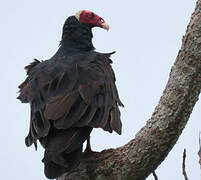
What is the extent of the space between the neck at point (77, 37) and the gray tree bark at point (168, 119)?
2277 mm

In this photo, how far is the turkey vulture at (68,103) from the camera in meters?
4.20

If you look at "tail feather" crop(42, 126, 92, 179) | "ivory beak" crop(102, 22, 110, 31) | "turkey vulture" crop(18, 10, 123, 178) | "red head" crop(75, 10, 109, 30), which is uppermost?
"red head" crop(75, 10, 109, 30)

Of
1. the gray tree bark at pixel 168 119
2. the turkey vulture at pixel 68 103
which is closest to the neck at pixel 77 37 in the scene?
the turkey vulture at pixel 68 103

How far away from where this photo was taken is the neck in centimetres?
605

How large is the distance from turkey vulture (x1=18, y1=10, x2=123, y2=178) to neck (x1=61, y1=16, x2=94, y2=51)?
0.34 meters

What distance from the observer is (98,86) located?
479 cm

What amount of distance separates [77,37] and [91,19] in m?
0.48

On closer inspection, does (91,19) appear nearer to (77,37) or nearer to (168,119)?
(77,37)

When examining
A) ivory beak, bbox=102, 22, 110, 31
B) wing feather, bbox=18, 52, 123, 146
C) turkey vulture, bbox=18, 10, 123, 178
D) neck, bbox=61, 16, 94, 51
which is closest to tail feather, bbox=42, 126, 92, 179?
→ turkey vulture, bbox=18, 10, 123, 178

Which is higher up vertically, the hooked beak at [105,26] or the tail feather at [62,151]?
the hooked beak at [105,26]

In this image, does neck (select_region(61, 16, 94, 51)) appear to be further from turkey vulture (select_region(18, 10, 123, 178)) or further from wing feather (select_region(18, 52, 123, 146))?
wing feather (select_region(18, 52, 123, 146))

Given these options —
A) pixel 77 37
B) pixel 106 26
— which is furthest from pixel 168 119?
pixel 106 26

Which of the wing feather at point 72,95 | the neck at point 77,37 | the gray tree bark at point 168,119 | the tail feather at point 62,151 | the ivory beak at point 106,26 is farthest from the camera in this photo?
the ivory beak at point 106,26

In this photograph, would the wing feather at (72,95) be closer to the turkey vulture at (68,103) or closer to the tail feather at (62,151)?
the turkey vulture at (68,103)
